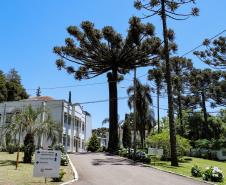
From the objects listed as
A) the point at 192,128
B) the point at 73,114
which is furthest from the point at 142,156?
the point at 192,128

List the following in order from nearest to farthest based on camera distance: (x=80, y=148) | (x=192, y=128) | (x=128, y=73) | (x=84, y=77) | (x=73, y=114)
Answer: (x=84, y=77)
(x=128, y=73)
(x=73, y=114)
(x=80, y=148)
(x=192, y=128)

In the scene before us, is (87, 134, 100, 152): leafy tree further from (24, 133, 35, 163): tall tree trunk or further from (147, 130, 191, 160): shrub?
(24, 133, 35, 163): tall tree trunk

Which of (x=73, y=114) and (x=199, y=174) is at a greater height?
(x=73, y=114)

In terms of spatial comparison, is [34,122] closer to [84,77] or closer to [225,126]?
[84,77]

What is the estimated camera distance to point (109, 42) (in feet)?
126

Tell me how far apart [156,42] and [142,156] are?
1284 centimetres

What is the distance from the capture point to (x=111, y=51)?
128 ft

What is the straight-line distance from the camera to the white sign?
47.8ft

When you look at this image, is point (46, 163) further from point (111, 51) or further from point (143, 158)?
point (111, 51)

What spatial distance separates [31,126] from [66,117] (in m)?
25.8

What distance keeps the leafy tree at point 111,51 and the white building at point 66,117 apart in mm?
6751

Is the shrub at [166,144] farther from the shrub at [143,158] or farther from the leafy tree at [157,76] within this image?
the leafy tree at [157,76]

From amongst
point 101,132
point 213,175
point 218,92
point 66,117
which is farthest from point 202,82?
point 101,132

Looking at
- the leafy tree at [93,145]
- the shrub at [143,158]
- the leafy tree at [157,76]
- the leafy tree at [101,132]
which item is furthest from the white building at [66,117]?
the leafy tree at [101,132]
